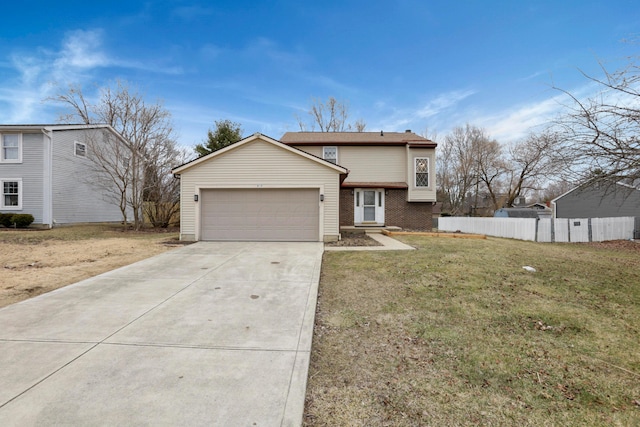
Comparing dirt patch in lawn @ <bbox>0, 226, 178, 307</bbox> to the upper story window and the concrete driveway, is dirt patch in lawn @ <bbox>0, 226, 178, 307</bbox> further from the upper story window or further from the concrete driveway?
the upper story window

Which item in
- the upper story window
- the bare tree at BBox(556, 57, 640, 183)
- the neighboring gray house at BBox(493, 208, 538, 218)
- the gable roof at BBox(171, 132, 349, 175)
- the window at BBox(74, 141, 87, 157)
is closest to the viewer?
the bare tree at BBox(556, 57, 640, 183)

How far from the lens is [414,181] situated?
16.5m

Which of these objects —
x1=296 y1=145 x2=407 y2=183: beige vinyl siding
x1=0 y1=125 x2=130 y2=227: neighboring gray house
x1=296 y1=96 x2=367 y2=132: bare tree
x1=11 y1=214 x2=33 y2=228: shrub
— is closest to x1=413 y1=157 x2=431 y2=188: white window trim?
x1=296 y1=145 x2=407 y2=183: beige vinyl siding

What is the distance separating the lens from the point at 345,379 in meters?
2.68

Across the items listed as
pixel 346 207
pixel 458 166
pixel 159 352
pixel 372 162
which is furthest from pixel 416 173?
pixel 458 166

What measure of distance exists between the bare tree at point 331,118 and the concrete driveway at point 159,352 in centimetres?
2587

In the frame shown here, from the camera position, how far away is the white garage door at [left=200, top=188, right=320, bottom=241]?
11320 millimetres

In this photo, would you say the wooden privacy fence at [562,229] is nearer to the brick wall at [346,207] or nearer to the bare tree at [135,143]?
the brick wall at [346,207]

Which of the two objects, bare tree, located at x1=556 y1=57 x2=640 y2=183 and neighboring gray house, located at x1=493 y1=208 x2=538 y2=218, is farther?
neighboring gray house, located at x1=493 y1=208 x2=538 y2=218

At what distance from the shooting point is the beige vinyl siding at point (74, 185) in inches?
639

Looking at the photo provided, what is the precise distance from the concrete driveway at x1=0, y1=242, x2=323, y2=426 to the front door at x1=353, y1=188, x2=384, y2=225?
431 inches

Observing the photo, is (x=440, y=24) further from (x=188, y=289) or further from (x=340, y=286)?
(x=188, y=289)

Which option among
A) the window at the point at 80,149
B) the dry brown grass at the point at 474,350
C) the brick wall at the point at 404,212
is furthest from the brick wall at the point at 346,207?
the window at the point at 80,149

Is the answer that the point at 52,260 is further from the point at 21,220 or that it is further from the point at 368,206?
the point at 368,206
